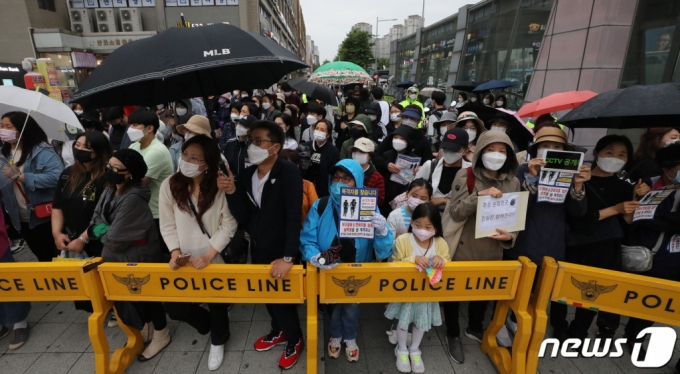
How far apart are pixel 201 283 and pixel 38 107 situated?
2282 millimetres

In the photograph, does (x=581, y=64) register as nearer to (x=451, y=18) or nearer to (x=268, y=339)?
(x=268, y=339)

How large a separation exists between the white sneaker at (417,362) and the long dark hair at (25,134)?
434cm

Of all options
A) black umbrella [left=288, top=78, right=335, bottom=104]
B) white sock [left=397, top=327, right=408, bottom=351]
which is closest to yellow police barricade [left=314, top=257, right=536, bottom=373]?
white sock [left=397, top=327, right=408, bottom=351]

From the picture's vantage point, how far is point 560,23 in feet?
27.5

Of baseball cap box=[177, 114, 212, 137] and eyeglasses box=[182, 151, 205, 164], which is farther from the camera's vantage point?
baseball cap box=[177, 114, 212, 137]

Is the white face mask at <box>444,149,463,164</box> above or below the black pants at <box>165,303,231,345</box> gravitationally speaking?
above

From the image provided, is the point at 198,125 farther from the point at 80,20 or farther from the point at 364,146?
the point at 80,20

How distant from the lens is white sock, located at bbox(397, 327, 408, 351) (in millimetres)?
2947

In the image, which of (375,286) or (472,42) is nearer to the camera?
(375,286)

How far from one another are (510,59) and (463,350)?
13144 mm

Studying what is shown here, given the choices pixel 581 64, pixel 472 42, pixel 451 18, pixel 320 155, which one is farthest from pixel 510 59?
pixel 320 155

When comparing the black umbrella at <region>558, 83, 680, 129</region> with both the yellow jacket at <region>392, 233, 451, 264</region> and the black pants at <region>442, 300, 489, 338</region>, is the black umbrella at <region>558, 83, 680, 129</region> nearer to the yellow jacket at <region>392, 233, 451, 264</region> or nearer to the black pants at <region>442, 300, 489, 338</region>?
the yellow jacket at <region>392, 233, 451, 264</region>

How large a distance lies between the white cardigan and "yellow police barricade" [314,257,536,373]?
0.89 m

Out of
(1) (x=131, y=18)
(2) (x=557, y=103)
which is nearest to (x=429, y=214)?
(2) (x=557, y=103)
